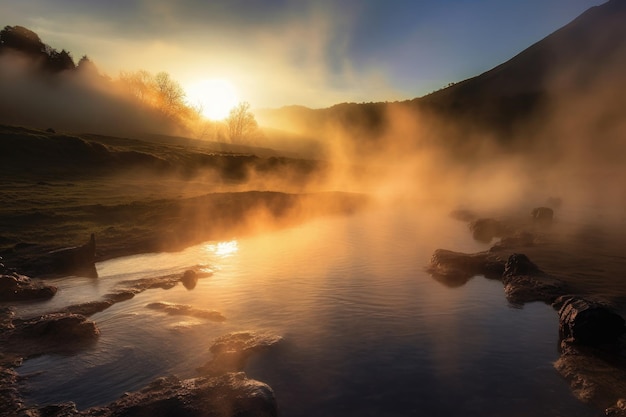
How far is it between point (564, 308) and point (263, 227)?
2203 cm

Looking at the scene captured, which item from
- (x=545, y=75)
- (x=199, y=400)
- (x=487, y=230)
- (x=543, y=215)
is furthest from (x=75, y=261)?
(x=545, y=75)

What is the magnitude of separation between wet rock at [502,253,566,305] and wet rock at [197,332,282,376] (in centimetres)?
891

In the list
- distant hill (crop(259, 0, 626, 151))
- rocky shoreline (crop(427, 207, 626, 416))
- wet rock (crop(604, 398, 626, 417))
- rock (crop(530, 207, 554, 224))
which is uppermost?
distant hill (crop(259, 0, 626, 151))

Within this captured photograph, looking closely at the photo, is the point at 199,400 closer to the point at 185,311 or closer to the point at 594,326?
the point at 185,311

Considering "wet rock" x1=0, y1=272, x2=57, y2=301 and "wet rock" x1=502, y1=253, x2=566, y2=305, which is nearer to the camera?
"wet rock" x1=0, y1=272, x2=57, y2=301

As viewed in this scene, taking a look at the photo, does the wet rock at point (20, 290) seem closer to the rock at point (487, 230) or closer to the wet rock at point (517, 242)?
the wet rock at point (517, 242)

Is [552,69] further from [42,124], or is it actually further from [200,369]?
[200,369]

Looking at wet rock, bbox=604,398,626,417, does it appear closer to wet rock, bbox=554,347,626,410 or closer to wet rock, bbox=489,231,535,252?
wet rock, bbox=554,347,626,410

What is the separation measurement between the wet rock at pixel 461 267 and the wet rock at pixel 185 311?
30.4ft

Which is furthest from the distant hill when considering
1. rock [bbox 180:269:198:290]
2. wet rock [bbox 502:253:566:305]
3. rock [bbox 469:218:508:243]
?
rock [bbox 180:269:198:290]

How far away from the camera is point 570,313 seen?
39.0ft

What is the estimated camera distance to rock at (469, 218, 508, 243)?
92.4 feet

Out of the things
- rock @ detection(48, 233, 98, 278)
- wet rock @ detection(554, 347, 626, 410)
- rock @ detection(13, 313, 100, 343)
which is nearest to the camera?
wet rock @ detection(554, 347, 626, 410)

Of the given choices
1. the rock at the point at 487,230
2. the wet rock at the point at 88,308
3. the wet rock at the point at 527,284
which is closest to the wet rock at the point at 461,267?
the wet rock at the point at 527,284
